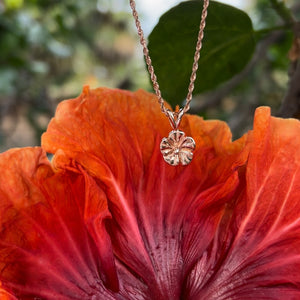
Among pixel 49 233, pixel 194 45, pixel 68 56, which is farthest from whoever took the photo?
pixel 68 56

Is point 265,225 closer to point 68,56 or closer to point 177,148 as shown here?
point 177,148

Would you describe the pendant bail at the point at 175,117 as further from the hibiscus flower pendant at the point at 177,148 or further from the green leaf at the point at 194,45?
the green leaf at the point at 194,45

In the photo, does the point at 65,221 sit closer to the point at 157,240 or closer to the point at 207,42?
the point at 157,240

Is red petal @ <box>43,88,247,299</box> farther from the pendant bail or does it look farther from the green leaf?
the green leaf

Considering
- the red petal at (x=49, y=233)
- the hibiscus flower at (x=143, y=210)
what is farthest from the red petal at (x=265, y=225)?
the red petal at (x=49, y=233)

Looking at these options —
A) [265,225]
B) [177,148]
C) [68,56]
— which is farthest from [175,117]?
A: [68,56]

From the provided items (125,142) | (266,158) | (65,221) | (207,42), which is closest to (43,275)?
(65,221)
